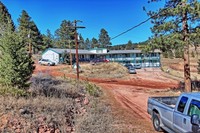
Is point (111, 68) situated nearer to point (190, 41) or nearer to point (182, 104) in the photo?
point (190, 41)

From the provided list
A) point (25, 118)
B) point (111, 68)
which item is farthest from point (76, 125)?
point (111, 68)

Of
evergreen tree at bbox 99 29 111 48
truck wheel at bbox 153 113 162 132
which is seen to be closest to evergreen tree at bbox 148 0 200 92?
truck wheel at bbox 153 113 162 132

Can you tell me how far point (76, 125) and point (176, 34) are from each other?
11.3 metres

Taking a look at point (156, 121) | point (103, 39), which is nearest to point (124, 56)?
point (103, 39)

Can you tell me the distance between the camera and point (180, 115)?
775 centimetres

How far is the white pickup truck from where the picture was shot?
695 cm

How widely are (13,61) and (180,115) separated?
8.55 metres

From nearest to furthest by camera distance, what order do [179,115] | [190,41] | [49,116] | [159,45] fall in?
[179,115]
[49,116]
[190,41]
[159,45]

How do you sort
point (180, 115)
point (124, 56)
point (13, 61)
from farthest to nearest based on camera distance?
1. point (124, 56)
2. point (13, 61)
3. point (180, 115)

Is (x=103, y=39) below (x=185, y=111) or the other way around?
the other way around

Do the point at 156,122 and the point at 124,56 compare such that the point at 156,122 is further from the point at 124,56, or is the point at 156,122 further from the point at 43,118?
the point at 124,56

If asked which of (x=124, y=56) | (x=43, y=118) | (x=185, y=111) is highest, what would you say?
(x=124, y=56)

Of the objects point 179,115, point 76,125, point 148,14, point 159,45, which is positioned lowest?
point 76,125

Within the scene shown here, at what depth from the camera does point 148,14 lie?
67.2 ft
